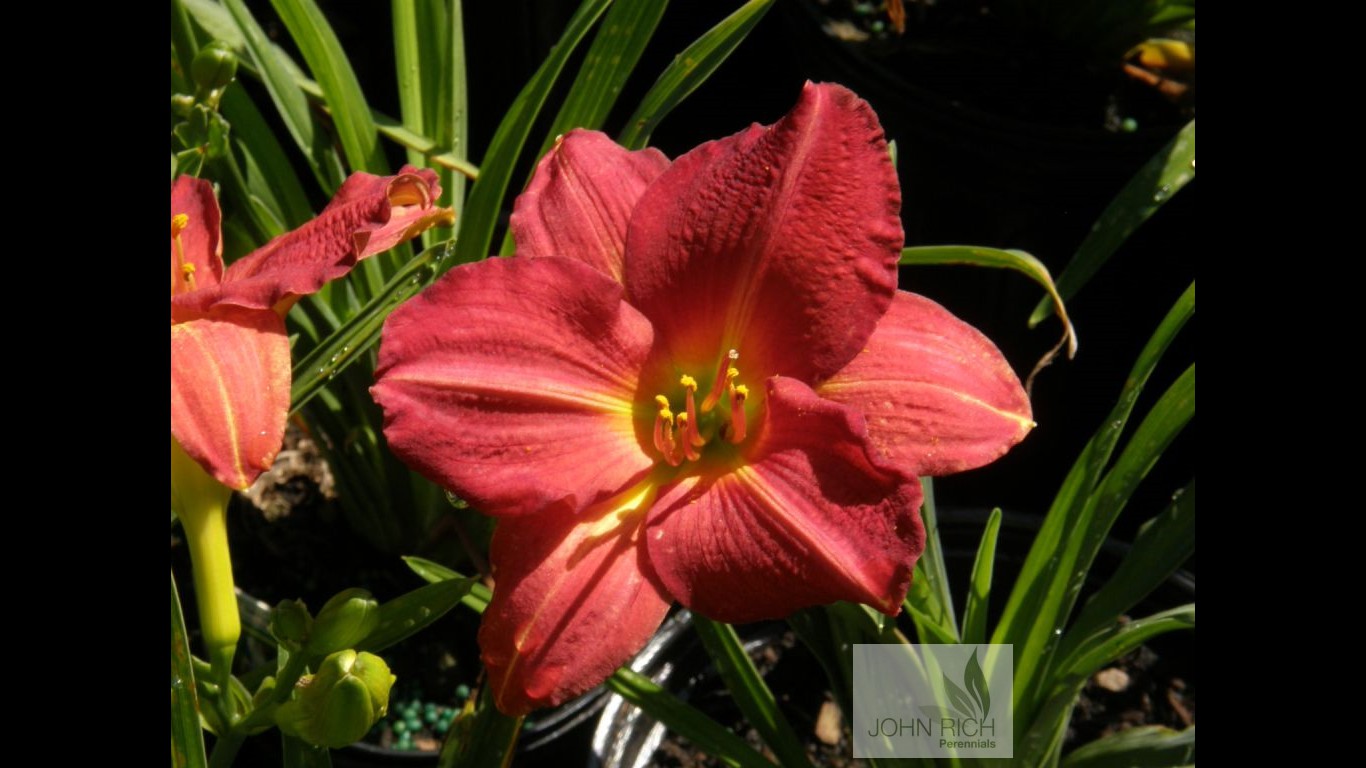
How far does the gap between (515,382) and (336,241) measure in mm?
133

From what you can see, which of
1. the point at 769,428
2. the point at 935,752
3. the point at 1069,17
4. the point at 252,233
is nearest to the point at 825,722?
the point at 935,752

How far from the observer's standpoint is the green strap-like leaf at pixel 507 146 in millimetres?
792

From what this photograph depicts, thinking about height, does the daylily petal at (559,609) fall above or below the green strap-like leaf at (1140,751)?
above

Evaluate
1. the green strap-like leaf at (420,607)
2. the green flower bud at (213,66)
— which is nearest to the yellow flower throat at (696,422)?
Answer: the green strap-like leaf at (420,607)

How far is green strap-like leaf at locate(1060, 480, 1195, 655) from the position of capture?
78 centimetres

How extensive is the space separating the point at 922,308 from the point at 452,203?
1.50 ft

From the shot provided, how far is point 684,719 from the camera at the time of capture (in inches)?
30.7

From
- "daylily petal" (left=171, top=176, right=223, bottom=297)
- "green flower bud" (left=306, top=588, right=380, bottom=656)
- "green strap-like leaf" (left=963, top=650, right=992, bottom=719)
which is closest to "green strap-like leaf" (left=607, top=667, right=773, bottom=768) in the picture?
"green strap-like leaf" (left=963, top=650, right=992, bottom=719)

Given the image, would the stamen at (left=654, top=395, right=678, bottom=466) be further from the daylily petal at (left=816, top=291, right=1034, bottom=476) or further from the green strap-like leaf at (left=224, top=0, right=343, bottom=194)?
the green strap-like leaf at (left=224, top=0, right=343, bottom=194)

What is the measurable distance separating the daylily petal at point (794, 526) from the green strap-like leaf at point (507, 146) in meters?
0.32

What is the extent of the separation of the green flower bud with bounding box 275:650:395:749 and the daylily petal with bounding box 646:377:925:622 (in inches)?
5.5

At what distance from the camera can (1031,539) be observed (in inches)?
A: 39.6

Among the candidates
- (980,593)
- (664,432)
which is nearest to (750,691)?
(980,593)

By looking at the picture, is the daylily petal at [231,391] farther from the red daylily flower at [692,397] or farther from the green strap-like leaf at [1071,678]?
the green strap-like leaf at [1071,678]
